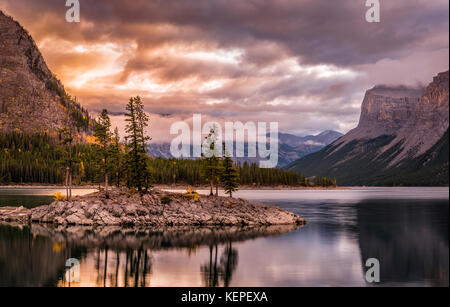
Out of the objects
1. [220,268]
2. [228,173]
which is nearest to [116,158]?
[228,173]

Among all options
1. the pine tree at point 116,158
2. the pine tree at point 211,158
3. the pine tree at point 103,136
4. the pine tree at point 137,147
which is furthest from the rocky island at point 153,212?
the pine tree at point 116,158

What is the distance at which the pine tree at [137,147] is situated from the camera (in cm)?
7950

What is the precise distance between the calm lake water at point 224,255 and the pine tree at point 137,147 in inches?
623

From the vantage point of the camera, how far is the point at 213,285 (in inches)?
1359

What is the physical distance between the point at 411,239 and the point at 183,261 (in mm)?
38326

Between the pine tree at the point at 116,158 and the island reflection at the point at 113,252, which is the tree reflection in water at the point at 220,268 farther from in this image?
the pine tree at the point at 116,158

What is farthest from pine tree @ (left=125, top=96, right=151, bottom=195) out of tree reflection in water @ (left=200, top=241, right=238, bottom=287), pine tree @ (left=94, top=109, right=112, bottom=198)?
tree reflection in water @ (left=200, top=241, right=238, bottom=287)

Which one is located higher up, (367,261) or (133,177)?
(133,177)

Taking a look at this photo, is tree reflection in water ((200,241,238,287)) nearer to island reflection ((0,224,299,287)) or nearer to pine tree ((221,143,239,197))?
island reflection ((0,224,299,287))

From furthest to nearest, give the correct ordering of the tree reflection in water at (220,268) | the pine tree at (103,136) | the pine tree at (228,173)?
the pine tree at (103,136) < the pine tree at (228,173) < the tree reflection in water at (220,268)

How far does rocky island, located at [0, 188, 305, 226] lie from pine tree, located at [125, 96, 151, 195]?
2.71 metres
